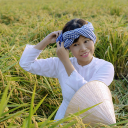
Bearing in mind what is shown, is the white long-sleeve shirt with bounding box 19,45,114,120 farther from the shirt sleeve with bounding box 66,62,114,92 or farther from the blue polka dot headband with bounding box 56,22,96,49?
the blue polka dot headband with bounding box 56,22,96,49

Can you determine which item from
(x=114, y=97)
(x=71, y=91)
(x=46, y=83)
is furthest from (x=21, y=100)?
(x=114, y=97)

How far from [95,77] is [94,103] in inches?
12.7

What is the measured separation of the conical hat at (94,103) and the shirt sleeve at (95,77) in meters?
0.15

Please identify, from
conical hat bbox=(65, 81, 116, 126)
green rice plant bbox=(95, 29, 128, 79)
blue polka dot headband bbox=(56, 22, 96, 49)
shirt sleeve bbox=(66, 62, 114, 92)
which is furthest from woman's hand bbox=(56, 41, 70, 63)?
green rice plant bbox=(95, 29, 128, 79)

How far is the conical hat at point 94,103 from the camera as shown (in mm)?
1026

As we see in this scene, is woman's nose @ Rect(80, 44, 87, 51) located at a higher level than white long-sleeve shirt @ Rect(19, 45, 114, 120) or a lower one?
higher

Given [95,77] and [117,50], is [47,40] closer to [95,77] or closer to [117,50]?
[95,77]

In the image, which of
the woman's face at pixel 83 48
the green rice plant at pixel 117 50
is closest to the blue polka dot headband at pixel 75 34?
the woman's face at pixel 83 48

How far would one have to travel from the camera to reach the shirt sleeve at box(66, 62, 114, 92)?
4.09 ft

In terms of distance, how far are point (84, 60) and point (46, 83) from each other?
722 mm

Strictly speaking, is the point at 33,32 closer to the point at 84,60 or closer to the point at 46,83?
the point at 46,83

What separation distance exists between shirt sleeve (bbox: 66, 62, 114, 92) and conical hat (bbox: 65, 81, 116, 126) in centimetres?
15

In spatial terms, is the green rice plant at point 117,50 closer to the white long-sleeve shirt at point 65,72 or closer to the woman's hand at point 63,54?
the white long-sleeve shirt at point 65,72

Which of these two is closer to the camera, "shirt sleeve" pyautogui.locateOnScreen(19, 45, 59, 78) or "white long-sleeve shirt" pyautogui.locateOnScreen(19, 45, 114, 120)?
"white long-sleeve shirt" pyautogui.locateOnScreen(19, 45, 114, 120)
